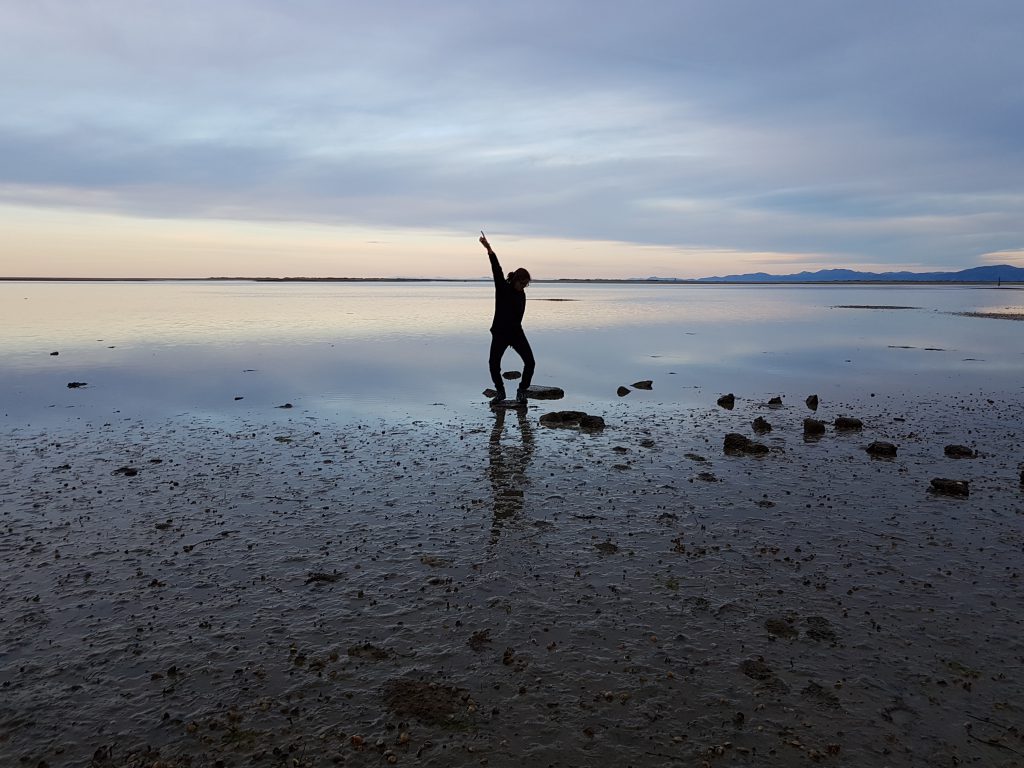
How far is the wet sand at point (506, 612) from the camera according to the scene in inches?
260

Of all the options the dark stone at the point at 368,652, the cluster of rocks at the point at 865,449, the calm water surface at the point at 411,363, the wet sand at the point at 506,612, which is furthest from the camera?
the calm water surface at the point at 411,363

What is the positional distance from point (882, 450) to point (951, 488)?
10.8ft

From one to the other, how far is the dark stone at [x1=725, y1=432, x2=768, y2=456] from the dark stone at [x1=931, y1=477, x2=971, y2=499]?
13.5 feet

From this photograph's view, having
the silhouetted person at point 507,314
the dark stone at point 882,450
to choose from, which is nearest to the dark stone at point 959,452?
the dark stone at point 882,450

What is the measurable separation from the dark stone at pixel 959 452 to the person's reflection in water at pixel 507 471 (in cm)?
1149

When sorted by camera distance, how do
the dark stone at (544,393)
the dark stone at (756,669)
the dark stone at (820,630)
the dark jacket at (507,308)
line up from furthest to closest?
the dark stone at (544,393)
the dark jacket at (507,308)
the dark stone at (820,630)
the dark stone at (756,669)

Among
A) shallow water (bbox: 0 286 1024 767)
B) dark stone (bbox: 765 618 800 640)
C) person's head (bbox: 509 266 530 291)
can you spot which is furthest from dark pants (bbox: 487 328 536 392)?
dark stone (bbox: 765 618 800 640)

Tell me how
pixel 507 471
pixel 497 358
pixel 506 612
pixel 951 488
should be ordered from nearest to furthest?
pixel 506 612 → pixel 951 488 → pixel 507 471 → pixel 497 358

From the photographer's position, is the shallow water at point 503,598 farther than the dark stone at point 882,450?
No

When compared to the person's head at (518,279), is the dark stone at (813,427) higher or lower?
lower

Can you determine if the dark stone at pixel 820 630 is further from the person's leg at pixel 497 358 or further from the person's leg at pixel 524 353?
the person's leg at pixel 497 358

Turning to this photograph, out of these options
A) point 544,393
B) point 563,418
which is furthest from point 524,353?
point 563,418

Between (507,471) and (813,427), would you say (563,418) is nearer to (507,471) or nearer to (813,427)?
(507,471)

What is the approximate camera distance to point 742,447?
17656 mm
